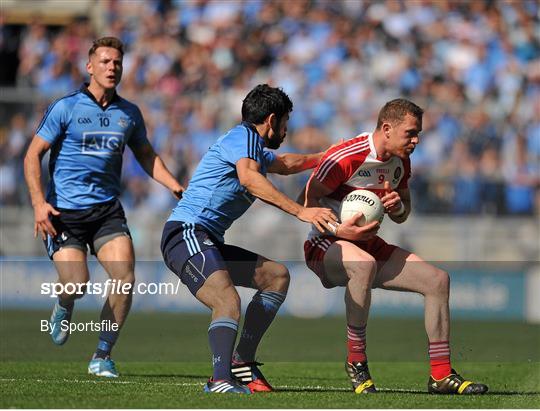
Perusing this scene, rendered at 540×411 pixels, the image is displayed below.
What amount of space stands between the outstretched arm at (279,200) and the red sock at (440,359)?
126 centimetres

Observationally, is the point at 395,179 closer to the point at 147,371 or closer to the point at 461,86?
the point at 147,371

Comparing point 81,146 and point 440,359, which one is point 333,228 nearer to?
point 440,359

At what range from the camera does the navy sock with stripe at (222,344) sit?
26.0 ft

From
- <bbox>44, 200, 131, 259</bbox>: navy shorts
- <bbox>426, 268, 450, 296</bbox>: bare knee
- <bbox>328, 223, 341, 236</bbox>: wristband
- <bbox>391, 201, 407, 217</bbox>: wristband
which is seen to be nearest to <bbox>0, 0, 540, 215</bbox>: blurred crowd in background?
<bbox>44, 200, 131, 259</bbox>: navy shorts

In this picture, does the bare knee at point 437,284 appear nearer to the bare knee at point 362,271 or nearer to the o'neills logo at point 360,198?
the bare knee at point 362,271

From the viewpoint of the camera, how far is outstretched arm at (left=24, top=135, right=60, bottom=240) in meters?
9.41

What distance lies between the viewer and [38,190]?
30.9 ft

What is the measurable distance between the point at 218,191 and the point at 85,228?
1898 millimetres

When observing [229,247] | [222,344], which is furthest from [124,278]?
[222,344]

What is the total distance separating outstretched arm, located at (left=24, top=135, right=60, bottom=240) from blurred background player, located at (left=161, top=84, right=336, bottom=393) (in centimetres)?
139

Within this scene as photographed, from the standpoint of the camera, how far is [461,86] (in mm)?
21094

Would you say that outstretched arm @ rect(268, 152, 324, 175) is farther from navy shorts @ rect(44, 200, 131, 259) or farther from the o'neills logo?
navy shorts @ rect(44, 200, 131, 259)

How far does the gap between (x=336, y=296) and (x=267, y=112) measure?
8.33 m

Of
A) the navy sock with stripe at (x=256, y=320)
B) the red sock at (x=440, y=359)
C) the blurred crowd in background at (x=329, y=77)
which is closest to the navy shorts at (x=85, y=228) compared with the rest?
the navy sock with stripe at (x=256, y=320)
